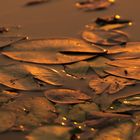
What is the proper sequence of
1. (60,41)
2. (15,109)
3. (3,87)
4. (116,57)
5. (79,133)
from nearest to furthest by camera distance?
1. (79,133)
2. (15,109)
3. (3,87)
4. (116,57)
5. (60,41)

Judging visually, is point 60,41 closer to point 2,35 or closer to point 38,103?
point 2,35

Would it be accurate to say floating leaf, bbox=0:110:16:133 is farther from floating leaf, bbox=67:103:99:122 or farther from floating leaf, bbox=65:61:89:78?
floating leaf, bbox=65:61:89:78

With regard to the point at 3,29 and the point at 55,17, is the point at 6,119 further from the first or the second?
the point at 55,17

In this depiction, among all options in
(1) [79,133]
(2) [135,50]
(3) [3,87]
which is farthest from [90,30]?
(1) [79,133]

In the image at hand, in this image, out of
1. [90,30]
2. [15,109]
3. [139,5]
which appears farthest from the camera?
[139,5]

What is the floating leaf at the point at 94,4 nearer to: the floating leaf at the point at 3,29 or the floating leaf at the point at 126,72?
the floating leaf at the point at 3,29

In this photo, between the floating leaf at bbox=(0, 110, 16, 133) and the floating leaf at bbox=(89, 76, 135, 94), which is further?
the floating leaf at bbox=(89, 76, 135, 94)

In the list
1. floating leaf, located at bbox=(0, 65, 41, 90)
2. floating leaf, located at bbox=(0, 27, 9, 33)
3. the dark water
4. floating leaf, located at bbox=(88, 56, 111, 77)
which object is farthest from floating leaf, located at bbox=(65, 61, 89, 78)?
floating leaf, located at bbox=(0, 27, 9, 33)

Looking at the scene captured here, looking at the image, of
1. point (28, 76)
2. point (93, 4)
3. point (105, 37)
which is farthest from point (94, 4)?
point (28, 76)
